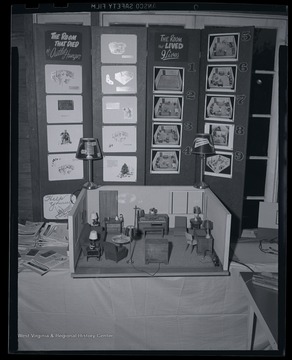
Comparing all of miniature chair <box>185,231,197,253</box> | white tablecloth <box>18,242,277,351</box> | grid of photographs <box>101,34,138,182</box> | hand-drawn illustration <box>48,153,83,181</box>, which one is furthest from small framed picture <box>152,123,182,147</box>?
white tablecloth <box>18,242,277,351</box>

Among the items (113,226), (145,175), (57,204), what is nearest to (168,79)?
(145,175)

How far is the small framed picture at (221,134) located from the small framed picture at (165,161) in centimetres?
31

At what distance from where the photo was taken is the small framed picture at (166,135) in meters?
3.06

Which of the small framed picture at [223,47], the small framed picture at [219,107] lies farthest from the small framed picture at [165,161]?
the small framed picture at [223,47]

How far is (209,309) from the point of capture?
2438 millimetres

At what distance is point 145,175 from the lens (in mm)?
3146

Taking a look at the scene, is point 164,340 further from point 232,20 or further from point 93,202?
point 232,20

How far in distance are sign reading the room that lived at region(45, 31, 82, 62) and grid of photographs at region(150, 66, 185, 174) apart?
24.0 inches

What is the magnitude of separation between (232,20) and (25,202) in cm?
220

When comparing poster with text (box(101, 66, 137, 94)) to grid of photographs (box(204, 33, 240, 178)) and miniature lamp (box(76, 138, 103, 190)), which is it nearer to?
miniature lamp (box(76, 138, 103, 190))

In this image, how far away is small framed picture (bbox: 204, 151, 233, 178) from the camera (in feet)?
9.95

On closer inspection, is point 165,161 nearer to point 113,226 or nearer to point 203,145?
point 203,145

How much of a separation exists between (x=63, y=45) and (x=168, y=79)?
32.5 inches

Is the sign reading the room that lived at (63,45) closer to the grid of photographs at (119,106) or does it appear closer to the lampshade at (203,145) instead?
the grid of photographs at (119,106)
